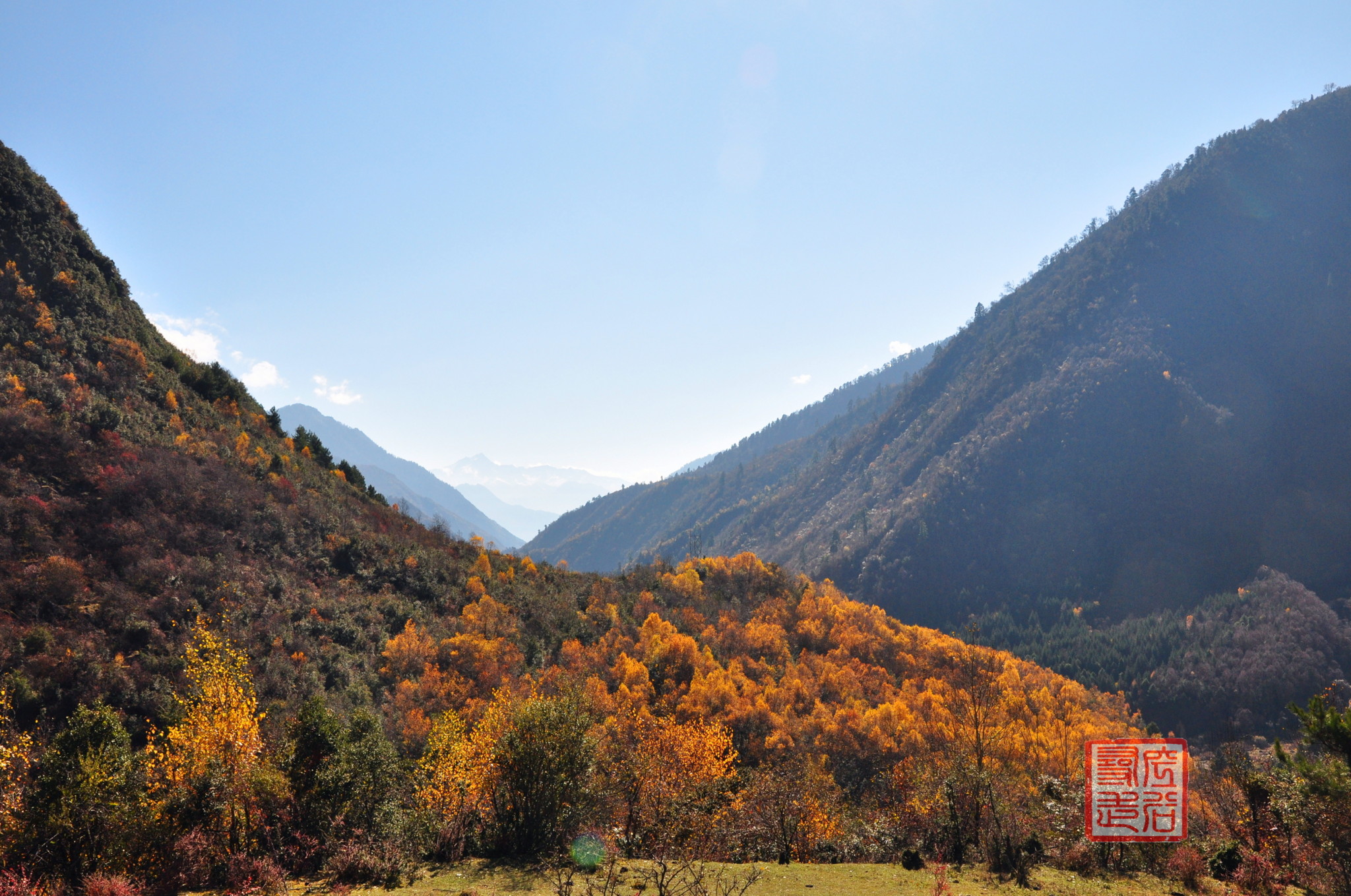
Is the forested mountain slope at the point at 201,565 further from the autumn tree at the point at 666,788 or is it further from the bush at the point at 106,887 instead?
the autumn tree at the point at 666,788

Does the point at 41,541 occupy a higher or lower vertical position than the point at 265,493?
lower

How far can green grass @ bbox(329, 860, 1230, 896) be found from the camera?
23469 millimetres

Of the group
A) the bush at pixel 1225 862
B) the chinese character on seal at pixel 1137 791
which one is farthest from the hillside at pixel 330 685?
the bush at pixel 1225 862

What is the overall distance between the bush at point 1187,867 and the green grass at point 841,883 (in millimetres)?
392

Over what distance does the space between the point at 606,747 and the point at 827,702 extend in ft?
175

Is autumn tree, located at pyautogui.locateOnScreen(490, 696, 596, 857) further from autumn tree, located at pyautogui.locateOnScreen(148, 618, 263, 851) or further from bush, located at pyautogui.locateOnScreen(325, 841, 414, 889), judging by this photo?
autumn tree, located at pyautogui.locateOnScreen(148, 618, 263, 851)

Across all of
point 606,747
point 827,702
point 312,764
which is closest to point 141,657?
point 312,764

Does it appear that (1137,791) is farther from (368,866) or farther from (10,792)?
(10,792)

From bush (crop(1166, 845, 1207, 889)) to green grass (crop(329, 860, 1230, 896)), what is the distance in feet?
1.29

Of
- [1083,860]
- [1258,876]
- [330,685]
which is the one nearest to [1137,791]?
[1258,876]

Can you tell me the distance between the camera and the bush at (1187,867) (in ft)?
79.4

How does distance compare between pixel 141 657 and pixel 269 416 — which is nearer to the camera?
pixel 141 657

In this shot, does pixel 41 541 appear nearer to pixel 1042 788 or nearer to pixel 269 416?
pixel 269 416

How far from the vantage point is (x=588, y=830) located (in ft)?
110
